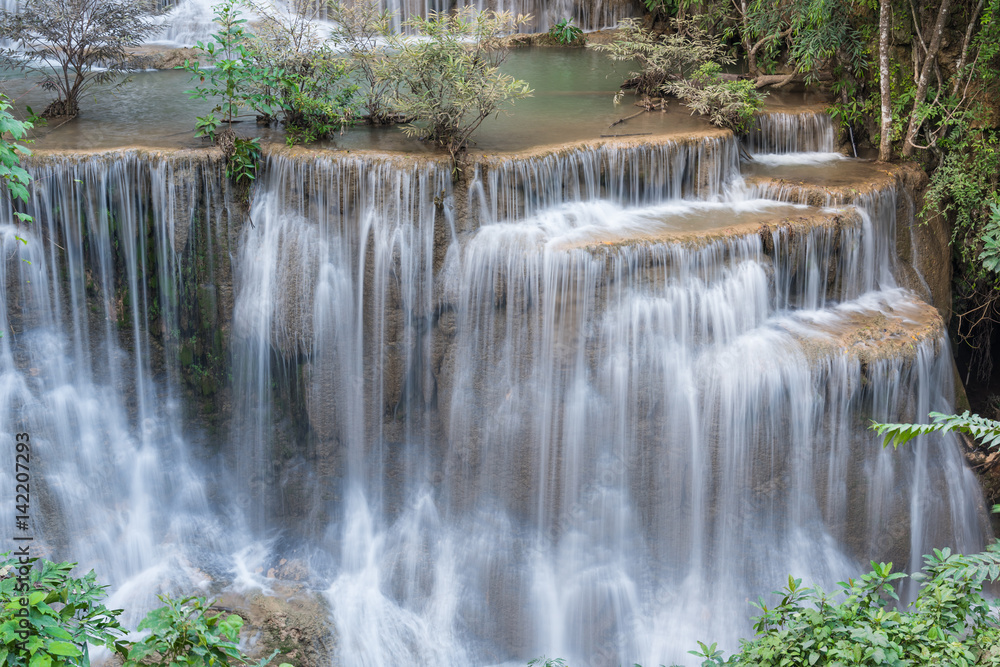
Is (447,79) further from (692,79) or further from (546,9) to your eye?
(546,9)

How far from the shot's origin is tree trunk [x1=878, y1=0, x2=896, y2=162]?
948 centimetres

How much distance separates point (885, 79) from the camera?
969 centimetres

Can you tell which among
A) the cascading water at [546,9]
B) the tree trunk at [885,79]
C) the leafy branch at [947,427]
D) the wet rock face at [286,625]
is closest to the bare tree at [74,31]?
the cascading water at [546,9]

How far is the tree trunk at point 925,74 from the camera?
906 cm

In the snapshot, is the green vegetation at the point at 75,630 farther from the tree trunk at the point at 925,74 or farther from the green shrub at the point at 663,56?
the green shrub at the point at 663,56

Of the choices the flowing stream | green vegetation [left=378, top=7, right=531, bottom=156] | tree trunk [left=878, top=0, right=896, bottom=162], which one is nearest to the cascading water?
green vegetation [left=378, top=7, right=531, bottom=156]

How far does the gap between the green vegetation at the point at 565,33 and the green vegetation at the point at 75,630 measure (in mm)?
13865

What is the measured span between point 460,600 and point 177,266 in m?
4.55

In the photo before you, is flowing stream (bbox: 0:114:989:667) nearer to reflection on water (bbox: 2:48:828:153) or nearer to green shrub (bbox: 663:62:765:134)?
reflection on water (bbox: 2:48:828:153)

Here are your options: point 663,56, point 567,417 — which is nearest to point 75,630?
point 567,417

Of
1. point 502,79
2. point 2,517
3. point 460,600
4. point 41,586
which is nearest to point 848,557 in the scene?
point 460,600

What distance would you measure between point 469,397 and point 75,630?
4915 millimetres

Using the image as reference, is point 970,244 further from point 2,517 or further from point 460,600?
point 2,517

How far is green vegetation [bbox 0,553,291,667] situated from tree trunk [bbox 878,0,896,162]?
9510 mm
